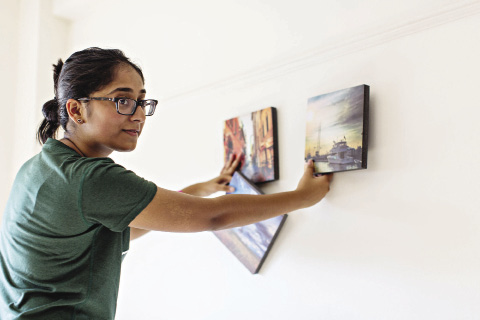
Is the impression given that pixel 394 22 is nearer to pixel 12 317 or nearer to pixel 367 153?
pixel 367 153

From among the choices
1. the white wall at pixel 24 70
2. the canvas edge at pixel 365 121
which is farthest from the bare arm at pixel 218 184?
the white wall at pixel 24 70

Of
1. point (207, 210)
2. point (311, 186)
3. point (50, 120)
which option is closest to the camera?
point (207, 210)

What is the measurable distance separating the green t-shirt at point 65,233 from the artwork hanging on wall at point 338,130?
0.66 metres

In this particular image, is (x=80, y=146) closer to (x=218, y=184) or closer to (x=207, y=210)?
(x=207, y=210)

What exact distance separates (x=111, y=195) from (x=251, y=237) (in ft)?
2.71

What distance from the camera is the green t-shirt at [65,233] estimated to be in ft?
4.02

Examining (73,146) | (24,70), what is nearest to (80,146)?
(73,146)

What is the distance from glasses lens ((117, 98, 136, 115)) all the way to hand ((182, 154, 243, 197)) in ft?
2.12

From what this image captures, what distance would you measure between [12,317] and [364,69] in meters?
1.28

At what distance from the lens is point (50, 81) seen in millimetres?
3146

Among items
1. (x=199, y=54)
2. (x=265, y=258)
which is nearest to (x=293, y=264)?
(x=265, y=258)

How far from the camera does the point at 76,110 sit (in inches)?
56.2

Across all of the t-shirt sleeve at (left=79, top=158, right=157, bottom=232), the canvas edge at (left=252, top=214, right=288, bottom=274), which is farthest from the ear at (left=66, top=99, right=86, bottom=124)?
the canvas edge at (left=252, top=214, right=288, bottom=274)

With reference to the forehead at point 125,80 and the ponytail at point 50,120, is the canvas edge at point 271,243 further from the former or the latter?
the ponytail at point 50,120
